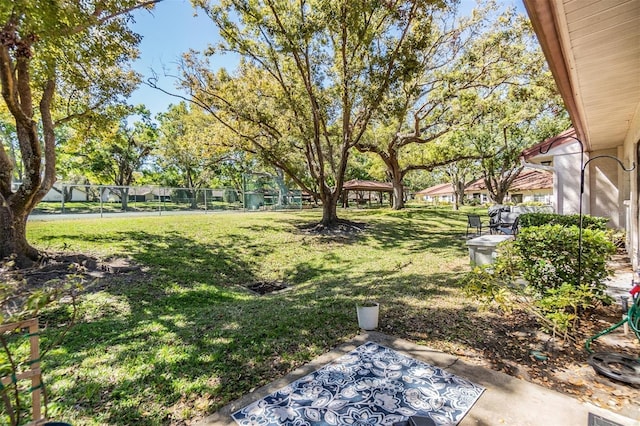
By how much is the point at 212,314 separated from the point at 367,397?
277 centimetres

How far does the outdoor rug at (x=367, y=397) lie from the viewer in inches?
84.6

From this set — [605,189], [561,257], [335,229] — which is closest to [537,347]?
[561,257]

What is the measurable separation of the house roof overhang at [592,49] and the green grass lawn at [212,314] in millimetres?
2857

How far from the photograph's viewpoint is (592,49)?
2.57 meters

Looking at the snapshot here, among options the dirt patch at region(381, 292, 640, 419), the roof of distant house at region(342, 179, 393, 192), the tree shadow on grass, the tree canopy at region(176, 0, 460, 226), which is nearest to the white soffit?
the dirt patch at region(381, 292, 640, 419)

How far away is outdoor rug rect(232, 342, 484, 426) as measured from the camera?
7.05 feet

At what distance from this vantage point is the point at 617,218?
7.45 meters

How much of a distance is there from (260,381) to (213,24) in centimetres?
951

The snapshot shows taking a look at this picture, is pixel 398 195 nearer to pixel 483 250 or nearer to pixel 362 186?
pixel 362 186

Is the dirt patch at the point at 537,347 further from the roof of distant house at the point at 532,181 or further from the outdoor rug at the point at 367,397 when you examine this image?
the roof of distant house at the point at 532,181

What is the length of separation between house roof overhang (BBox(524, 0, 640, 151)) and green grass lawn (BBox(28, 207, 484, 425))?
2.86 metres

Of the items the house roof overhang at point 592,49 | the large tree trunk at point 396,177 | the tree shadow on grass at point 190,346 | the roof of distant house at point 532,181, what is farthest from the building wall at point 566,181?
the large tree trunk at point 396,177

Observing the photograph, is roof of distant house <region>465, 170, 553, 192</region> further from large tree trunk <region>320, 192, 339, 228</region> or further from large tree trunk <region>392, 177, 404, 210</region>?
large tree trunk <region>320, 192, 339, 228</region>

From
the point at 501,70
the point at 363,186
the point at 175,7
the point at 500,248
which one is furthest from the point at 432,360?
the point at 363,186
